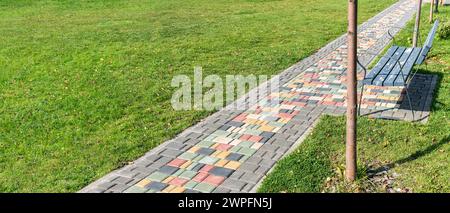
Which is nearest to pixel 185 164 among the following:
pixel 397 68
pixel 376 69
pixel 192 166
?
pixel 192 166

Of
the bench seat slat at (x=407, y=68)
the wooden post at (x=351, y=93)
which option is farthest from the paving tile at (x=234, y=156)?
the bench seat slat at (x=407, y=68)

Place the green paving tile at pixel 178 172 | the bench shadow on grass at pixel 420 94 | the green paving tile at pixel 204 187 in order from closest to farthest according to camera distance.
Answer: the green paving tile at pixel 204 187 → the green paving tile at pixel 178 172 → the bench shadow on grass at pixel 420 94

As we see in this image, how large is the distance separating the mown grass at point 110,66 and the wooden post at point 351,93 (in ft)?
8.35

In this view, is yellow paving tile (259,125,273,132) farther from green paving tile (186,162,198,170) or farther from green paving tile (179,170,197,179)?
green paving tile (179,170,197,179)

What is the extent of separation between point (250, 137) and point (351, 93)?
1.85m

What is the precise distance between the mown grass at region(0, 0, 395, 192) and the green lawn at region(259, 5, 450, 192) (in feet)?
6.22

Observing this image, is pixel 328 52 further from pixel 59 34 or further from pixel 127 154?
pixel 59 34

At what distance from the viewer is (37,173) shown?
18.2 ft

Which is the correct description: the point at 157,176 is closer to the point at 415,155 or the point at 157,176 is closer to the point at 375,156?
the point at 375,156

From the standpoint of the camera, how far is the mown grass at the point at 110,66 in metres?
6.04

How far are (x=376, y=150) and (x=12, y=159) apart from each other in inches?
178

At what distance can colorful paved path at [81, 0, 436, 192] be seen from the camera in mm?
5227

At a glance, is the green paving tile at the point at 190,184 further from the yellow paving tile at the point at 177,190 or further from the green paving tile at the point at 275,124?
the green paving tile at the point at 275,124

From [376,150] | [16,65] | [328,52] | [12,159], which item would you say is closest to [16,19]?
[16,65]
